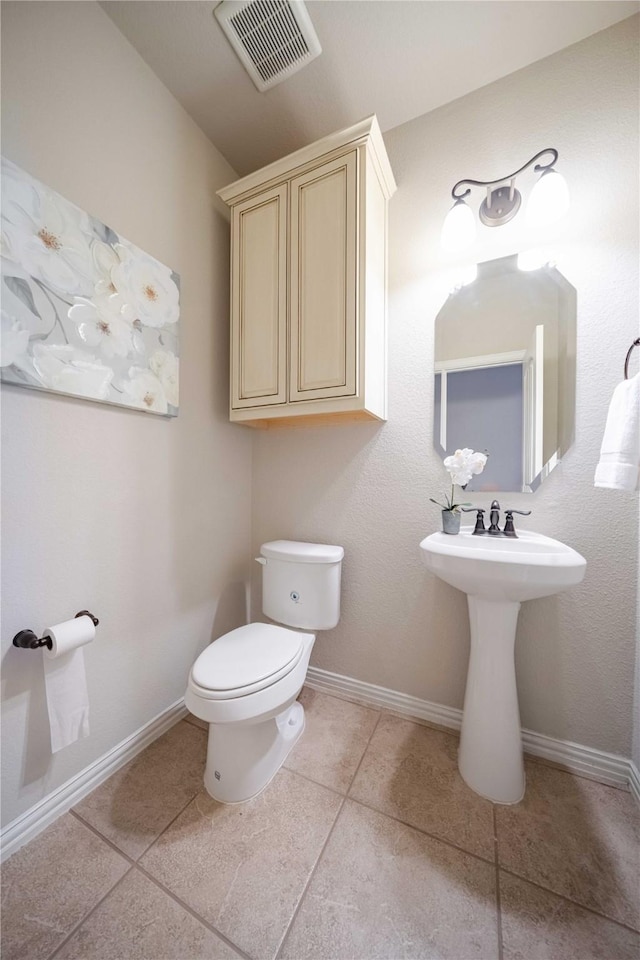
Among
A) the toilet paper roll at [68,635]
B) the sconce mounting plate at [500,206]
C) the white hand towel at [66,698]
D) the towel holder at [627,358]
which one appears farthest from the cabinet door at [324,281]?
the white hand towel at [66,698]

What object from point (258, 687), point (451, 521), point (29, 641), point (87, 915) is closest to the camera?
point (87, 915)

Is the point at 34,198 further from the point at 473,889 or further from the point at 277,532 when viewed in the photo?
the point at 473,889

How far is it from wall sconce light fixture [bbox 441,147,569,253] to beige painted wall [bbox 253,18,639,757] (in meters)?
0.05

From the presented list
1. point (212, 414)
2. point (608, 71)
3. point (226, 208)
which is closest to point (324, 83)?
point (226, 208)

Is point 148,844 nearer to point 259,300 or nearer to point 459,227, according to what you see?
point 259,300

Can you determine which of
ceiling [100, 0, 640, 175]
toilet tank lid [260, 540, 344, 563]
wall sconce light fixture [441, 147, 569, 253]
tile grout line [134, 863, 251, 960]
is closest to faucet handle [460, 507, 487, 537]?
toilet tank lid [260, 540, 344, 563]

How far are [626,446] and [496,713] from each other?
35.7 inches

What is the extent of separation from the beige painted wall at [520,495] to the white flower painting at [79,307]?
740mm

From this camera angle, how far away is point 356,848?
0.90m

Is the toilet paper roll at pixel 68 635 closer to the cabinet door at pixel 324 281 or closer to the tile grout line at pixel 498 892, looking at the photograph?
the cabinet door at pixel 324 281

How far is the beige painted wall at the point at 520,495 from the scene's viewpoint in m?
1.10

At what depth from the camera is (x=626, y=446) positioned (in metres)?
0.90

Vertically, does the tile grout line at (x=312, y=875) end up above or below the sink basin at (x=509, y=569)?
below

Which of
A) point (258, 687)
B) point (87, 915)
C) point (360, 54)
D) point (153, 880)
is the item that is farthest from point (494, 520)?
point (360, 54)
